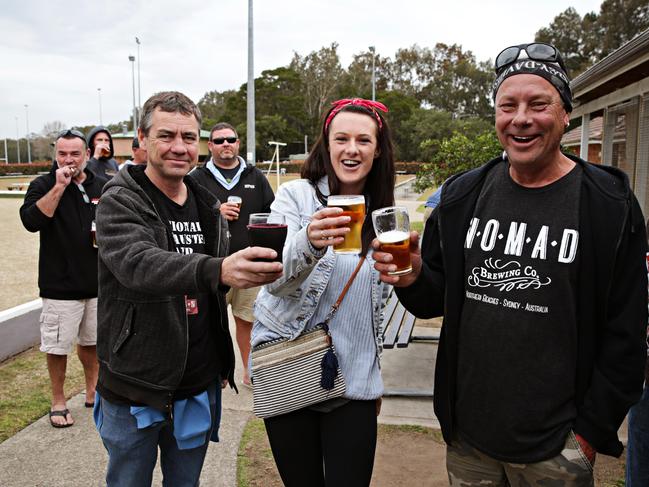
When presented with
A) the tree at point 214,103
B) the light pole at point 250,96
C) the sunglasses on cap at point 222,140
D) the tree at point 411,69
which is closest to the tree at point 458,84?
the tree at point 411,69

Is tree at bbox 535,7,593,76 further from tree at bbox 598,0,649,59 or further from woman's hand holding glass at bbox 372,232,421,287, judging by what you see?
woman's hand holding glass at bbox 372,232,421,287

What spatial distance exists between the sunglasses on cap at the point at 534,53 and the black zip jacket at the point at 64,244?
3384 millimetres

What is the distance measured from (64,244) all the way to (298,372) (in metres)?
2.75

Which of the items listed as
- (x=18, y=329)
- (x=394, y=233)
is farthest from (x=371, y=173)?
(x=18, y=329)

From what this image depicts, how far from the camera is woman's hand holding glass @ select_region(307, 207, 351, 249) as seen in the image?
180 cm

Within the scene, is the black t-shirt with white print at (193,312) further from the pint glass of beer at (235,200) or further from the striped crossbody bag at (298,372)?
the pint glass of beer at (235,200)

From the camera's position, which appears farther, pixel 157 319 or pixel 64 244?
pixel 64 244

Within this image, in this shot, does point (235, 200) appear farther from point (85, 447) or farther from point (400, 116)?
point (400, 116)

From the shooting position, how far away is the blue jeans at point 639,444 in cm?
239

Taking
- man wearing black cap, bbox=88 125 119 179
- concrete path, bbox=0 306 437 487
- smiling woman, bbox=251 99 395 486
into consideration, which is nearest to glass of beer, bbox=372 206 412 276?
smiling woman, bbox=251 99 395 486

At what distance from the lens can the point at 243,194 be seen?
5.13 meters

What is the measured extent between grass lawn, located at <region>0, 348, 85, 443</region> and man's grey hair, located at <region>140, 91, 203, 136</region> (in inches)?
112

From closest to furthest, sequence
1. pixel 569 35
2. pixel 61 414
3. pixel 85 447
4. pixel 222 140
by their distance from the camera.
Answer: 1. pixel 85 447
2. pixel 61 414
3. pixel 222 140
4. pixel 569 35

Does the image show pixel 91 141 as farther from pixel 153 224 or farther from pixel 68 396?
pixel 153 224
